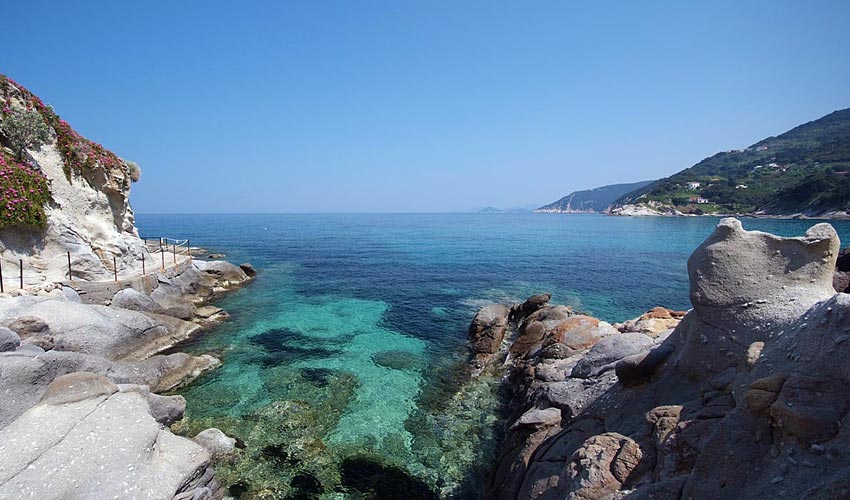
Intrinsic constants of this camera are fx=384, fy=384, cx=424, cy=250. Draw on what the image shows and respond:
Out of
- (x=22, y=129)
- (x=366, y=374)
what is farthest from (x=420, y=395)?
(x=22, y=129)

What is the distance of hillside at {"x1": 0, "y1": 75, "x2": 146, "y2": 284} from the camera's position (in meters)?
22.4

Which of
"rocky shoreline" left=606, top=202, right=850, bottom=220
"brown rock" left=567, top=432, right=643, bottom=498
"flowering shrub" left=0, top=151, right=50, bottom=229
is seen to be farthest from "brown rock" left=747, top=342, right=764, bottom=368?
"rocky shoreline" left=606, top=202, right=850, bottom=220

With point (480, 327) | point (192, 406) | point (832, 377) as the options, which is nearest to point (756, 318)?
point (832, 377)

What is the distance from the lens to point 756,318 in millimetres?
8016

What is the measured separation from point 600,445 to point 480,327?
15.9m

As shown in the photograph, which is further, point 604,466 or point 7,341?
point 7,341

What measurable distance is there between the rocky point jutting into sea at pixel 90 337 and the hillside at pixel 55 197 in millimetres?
82

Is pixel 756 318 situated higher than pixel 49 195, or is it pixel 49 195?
pixel 49 195

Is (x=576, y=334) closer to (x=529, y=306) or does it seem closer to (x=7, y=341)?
(x=529, y=306)

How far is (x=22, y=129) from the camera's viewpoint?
24234 mm

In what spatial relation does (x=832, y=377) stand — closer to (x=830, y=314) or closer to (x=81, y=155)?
(x=830, y=314)

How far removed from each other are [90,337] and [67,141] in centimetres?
1873

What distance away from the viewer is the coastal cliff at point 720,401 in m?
4.91

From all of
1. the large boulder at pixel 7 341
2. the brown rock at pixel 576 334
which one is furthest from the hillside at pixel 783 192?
the large boulder at pixel 7 341
